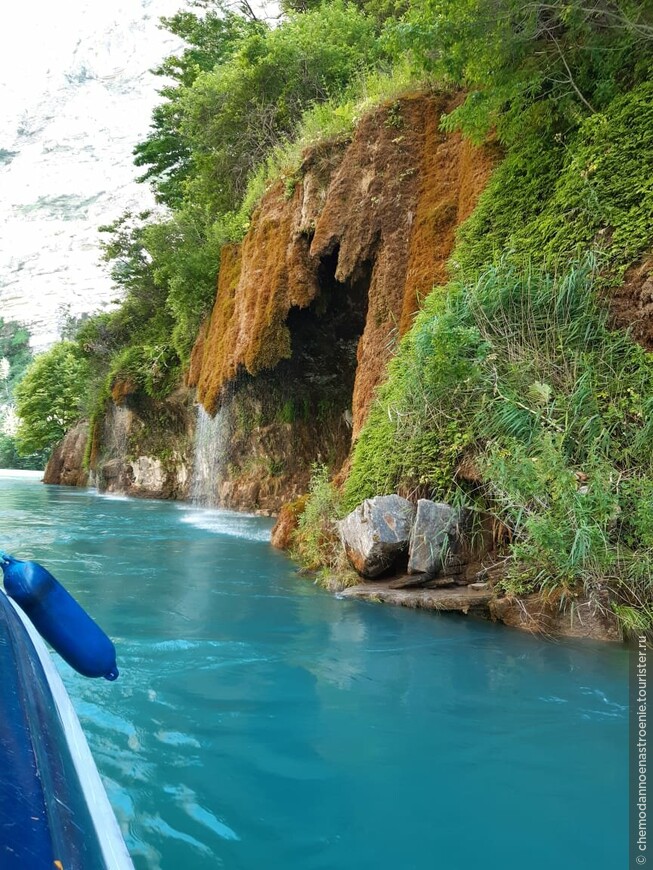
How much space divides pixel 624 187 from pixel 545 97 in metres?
1.63

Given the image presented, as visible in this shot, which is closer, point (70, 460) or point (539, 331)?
point (539, 331)

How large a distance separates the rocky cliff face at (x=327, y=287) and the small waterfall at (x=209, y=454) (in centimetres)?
29

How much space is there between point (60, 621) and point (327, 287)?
933 centimetres

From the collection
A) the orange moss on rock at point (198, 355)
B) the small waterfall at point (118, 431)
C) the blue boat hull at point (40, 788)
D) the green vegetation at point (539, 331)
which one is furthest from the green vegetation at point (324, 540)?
the small waterfall at point (118, 431)

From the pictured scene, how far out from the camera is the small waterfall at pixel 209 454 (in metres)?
15.6

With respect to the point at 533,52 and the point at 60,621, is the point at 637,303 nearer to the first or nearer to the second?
the point at 533,52

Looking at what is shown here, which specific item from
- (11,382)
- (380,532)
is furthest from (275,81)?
(11,382)

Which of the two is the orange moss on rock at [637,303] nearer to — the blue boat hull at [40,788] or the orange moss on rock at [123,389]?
the blue boat hull at [40,788]

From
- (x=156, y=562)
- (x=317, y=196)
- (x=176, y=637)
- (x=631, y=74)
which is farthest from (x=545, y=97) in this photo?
(x=156, y=562)

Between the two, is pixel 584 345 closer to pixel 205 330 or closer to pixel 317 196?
pixel 317 196

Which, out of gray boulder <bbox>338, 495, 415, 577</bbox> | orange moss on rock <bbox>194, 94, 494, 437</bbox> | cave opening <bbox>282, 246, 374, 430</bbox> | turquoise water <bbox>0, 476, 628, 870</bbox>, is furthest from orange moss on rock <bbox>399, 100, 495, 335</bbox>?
turquoise water <bbox>0, 476, 628, 870</bbox>

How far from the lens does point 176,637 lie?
4613 mm

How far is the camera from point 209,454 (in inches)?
661

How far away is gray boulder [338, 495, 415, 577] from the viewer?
5641 mm
